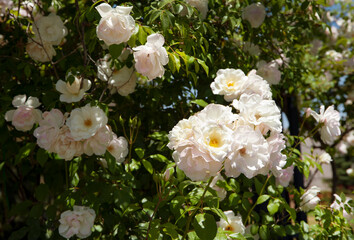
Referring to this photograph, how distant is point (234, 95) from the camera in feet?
3.85

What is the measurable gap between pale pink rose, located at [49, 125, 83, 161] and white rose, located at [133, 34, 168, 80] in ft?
1.06

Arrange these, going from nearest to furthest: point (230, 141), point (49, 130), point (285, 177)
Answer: point (230, 141) → point (49, 130) → point (285, 177)

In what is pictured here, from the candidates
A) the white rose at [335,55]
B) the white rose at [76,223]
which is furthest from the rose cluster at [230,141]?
the white rose at [335,55]

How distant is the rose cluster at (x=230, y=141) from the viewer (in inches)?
32.4

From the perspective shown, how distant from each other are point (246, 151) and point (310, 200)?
86cm

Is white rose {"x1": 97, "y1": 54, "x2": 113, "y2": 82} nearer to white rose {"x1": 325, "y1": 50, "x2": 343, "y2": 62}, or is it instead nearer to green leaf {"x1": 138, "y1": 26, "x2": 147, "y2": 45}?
green leaf {"x1": 138, "y1": 26, "x2": 147, "y2": 45}

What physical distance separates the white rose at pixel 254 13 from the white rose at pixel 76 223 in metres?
1.15

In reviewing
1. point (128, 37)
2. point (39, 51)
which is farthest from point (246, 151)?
point (39, 51)

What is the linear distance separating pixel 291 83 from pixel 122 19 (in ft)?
4.01

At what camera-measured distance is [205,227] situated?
97 cm

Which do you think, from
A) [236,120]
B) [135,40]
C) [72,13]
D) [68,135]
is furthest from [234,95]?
[72,13]

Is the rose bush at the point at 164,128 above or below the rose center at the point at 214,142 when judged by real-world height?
below

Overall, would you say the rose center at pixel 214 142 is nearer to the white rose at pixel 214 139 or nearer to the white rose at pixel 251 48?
the white rose at pixel 214 139

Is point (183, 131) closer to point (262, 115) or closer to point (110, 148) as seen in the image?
point (262, 115)
